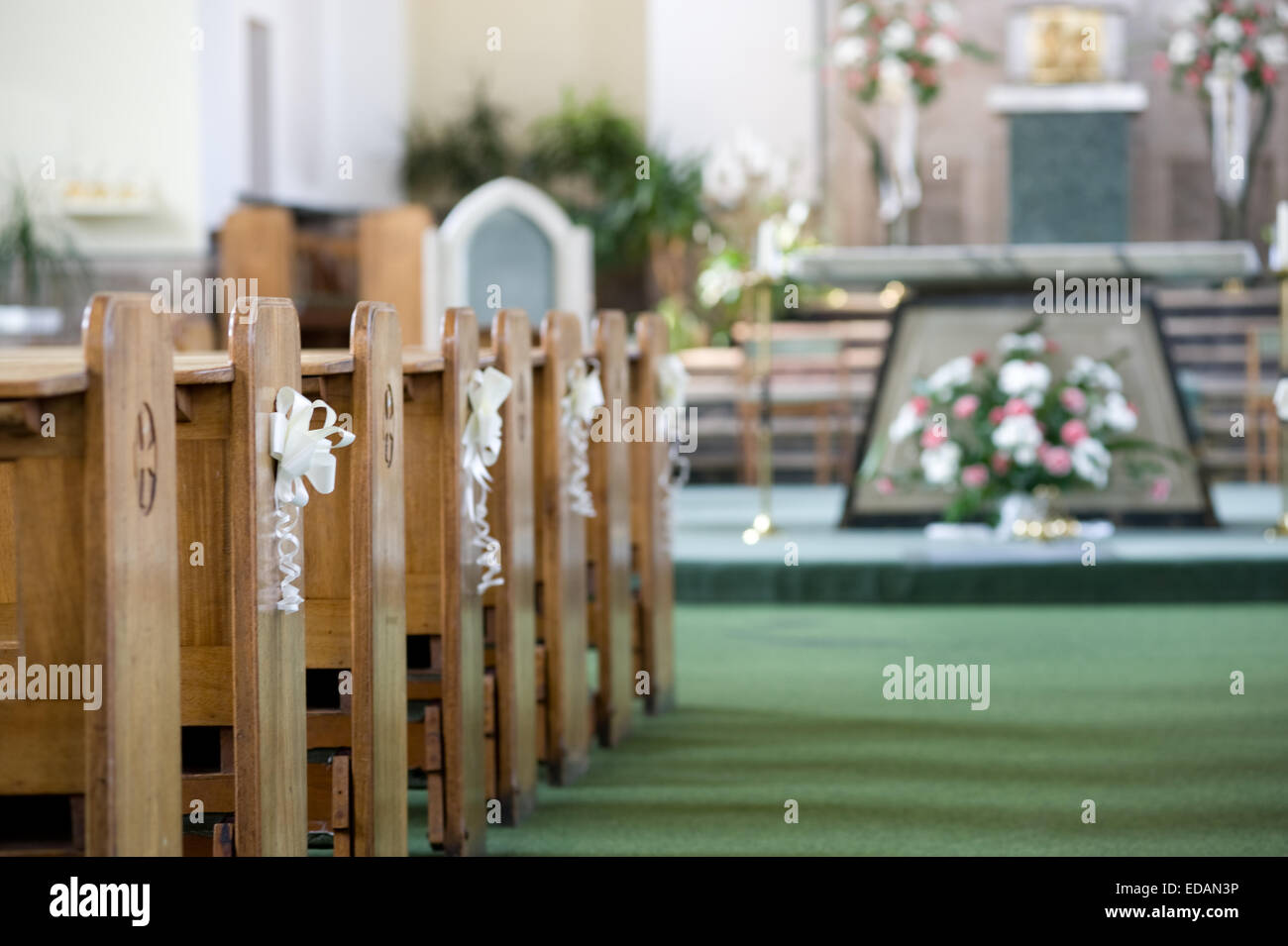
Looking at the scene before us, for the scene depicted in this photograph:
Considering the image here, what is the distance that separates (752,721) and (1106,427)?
2378 mm

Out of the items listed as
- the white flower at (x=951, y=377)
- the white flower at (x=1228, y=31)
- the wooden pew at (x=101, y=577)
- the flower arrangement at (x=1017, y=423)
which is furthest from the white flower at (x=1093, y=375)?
the wooden pew at (x=101, y=577)

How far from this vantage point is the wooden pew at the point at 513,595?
10.8 ft

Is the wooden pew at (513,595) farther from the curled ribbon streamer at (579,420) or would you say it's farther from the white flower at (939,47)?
the white flower at (939,47)

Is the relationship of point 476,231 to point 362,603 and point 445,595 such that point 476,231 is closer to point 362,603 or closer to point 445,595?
point 445,595

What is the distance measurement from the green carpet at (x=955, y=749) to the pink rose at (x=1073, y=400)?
719mm

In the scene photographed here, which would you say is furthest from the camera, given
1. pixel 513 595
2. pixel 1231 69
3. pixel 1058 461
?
pixel 1231 69

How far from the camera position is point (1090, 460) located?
580cm

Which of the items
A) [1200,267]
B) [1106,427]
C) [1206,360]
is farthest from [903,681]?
[1206,360]

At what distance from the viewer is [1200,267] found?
6.51 metres

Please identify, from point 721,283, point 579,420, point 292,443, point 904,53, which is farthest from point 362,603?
point 721,283

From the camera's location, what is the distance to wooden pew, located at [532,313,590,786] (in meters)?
3.65
